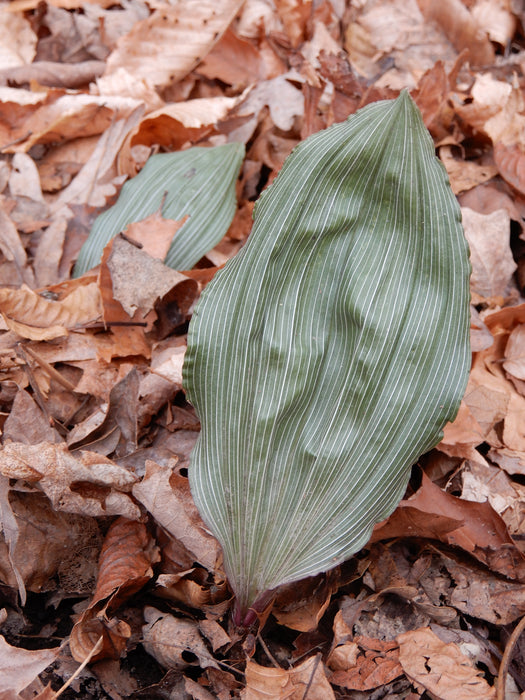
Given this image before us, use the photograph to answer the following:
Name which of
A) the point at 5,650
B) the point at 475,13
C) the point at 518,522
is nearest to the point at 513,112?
the point at 475,13

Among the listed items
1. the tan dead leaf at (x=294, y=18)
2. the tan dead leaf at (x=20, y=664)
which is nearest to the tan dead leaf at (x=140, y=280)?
the tan dead leaf at (x=20, y=664)

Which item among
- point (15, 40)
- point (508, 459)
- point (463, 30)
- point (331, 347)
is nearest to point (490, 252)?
point (508, 459)

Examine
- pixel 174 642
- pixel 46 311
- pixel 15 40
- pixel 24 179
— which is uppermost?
pixel 15 40

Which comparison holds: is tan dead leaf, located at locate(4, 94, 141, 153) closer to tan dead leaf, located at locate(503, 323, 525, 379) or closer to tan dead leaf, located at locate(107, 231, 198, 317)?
tan dead leaf, located at locate(107, 231, 198, 317)

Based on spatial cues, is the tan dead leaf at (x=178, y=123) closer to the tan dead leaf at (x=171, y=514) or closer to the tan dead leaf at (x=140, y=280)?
the tan dead leaf at (x=140, y=280)

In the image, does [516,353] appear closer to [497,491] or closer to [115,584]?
[497,491]

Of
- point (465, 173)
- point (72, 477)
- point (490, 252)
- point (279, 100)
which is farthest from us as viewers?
point (279, 100)
